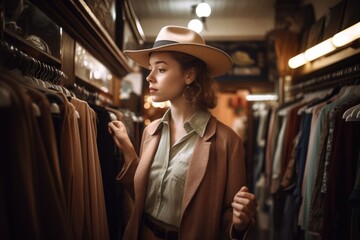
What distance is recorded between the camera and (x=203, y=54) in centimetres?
150

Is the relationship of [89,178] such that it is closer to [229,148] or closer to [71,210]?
[71,210]

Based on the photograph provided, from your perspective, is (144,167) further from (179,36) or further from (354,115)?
(354,115)

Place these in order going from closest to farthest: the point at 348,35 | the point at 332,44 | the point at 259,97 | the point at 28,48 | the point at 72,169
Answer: the point at 72,169 → the point at 28,48 → the point at 348,35 → the point at 332,44 → the point at 259,97

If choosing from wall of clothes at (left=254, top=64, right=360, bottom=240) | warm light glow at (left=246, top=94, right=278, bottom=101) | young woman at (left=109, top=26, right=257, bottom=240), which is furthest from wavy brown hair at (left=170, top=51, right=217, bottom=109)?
warm light glow at (left=246, top=94, right=278, bottom=101)

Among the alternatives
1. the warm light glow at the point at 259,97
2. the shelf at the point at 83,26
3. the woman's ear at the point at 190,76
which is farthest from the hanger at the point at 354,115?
the warm light glow at the point at 259,97

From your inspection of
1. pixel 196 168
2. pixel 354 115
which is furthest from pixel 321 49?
pixel 196 168

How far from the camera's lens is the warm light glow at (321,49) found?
2.32 metres

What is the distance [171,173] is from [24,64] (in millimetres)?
852

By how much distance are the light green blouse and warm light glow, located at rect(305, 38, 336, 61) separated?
4.93ft

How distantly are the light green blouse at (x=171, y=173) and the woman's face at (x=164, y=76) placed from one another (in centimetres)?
20

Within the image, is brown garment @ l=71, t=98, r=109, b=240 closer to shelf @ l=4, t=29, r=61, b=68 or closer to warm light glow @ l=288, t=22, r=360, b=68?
shelf @ l=4, t=29, r=61, b=68

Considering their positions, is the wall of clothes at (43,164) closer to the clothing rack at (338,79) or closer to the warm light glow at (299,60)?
the clothing rack at (338,79)

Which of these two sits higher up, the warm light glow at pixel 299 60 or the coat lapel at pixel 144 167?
the warm light glow at pixel 299 60

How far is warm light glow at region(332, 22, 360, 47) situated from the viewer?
1879 millimetres
